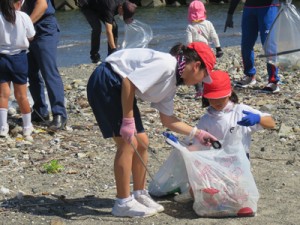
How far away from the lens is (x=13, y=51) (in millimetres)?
7148

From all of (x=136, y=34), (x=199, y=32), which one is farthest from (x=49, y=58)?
(x=136, y=34)

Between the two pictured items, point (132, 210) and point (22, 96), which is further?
point (22, 96)

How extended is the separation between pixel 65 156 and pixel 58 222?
1.76 meters

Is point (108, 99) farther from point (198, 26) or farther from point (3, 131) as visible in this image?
point (198, 26)

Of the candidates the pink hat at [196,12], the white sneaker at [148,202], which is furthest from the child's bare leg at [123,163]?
the pink hat at [196,12]

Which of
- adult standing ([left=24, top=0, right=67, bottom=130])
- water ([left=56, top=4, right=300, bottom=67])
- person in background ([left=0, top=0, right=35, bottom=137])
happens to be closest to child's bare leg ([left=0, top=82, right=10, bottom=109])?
person in background ([left=0, top=0, right=35, bottom=137])

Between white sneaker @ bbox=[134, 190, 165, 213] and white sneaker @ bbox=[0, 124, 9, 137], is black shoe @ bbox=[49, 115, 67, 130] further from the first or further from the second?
white sneaker @ bbox=[134, 190, 165, 213]

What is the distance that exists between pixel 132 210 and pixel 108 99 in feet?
2.48

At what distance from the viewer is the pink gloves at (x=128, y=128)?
4754 mm

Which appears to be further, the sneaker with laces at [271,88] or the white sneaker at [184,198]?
the sneaker with laces at [271,88]

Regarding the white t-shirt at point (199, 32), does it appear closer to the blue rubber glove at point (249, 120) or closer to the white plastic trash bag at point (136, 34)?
the white plastic trash bag at point (136, 34)

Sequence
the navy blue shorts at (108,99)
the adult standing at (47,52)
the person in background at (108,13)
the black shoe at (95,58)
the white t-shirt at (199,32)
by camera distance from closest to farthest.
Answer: the navy blue shorts at (108,99), the adult standing at (47,52), the white t-shirt at (199,32), the person in background at (108,13), the black shoe at (95,58)

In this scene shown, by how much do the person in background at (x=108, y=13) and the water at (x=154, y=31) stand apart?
129 inches

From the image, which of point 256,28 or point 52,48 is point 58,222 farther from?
point 256,28
